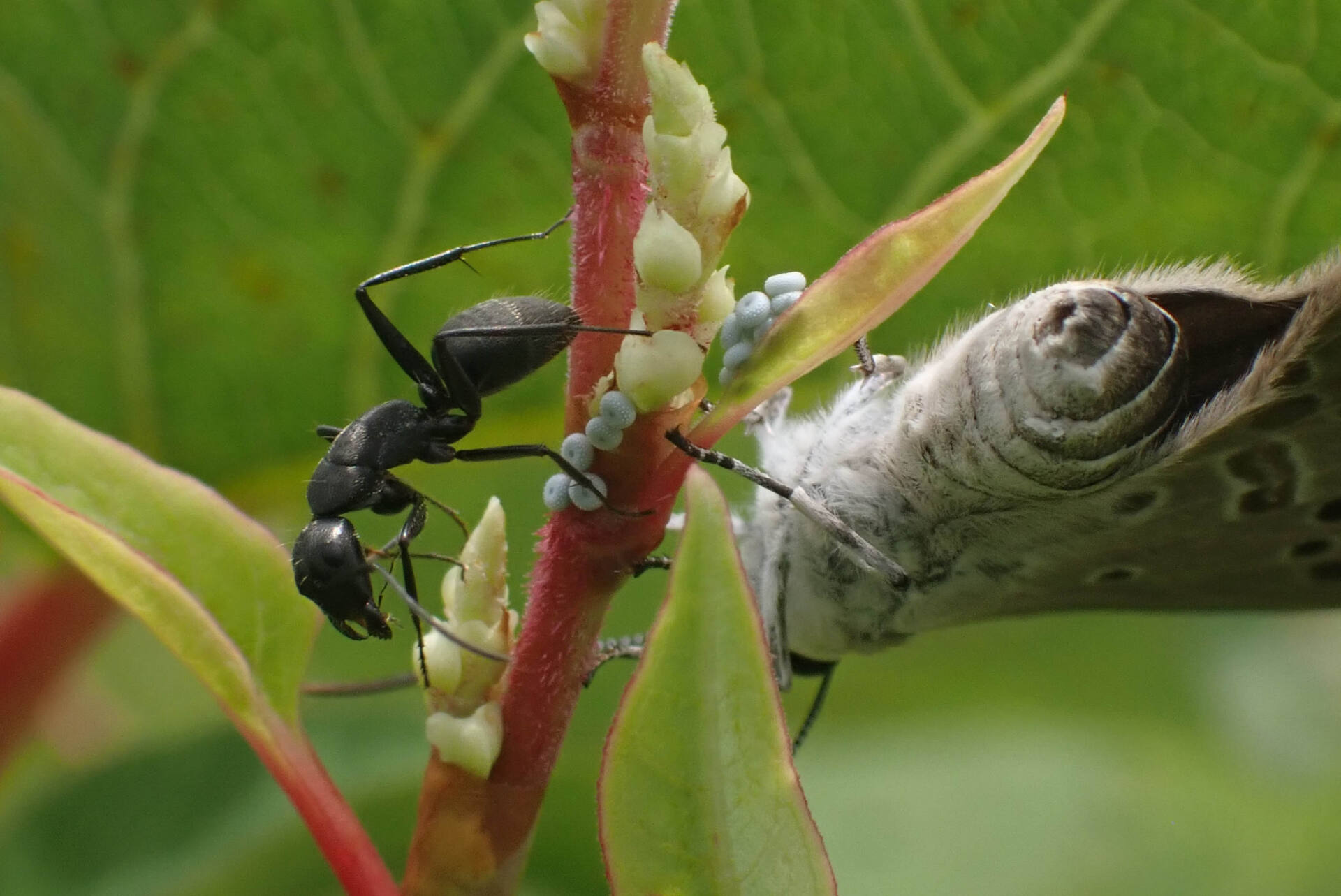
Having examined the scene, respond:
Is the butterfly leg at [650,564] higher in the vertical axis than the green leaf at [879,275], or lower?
lower

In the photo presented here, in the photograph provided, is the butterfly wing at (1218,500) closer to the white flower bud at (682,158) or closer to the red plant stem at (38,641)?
the white flower bud at (682,158)

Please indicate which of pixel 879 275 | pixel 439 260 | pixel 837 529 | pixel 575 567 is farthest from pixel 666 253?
pixel 439 260

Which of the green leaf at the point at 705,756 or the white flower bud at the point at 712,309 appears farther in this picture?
the white flower bud at the point at 712,309

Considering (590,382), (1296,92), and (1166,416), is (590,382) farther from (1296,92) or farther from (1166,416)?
(1296,92)

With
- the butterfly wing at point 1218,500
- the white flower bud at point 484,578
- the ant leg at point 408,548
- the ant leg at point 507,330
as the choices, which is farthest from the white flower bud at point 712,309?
the ant leg at point 408,548

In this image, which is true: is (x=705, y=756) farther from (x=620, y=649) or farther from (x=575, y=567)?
(x=620, y=649)

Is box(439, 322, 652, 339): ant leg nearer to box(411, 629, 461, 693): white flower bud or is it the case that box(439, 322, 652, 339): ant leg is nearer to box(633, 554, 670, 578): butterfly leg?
box(633, 554, 670, 578): butterfly leg

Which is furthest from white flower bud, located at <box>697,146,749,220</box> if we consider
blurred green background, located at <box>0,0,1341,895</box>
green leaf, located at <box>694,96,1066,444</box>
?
blurred green background, located at <box>0,0,1341,895</box>
